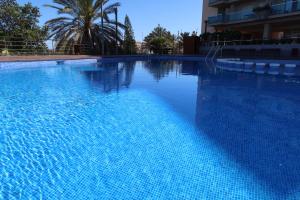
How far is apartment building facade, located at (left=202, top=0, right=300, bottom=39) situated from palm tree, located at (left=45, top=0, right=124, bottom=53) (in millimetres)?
10427

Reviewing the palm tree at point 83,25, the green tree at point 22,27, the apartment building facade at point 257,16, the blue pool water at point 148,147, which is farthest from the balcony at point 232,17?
the blue pool water at point 148,147

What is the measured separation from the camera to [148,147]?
346cm

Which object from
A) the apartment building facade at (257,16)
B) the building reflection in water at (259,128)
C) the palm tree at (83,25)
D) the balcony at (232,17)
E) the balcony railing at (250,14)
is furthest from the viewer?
the balcony at (232,17)

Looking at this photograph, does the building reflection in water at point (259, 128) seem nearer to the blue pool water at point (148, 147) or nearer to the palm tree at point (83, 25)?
the blue pool water at point (148, 147)

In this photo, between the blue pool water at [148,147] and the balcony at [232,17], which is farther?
the balcony at [232,17]

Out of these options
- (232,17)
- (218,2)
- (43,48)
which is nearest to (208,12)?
(218,2)

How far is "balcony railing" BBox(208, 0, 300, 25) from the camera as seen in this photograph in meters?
16.9

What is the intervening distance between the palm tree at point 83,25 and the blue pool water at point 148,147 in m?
14.0

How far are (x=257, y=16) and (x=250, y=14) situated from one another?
1002 millimetres

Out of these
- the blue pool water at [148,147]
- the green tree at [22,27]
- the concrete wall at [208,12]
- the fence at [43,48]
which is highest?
the concrete wall at [208,12]

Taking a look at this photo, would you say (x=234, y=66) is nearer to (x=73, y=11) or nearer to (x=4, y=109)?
(x=4, y=109)

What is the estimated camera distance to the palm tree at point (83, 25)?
1892 cm

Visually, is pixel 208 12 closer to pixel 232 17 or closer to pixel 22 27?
pixel 232 17

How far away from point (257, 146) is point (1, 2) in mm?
20859
